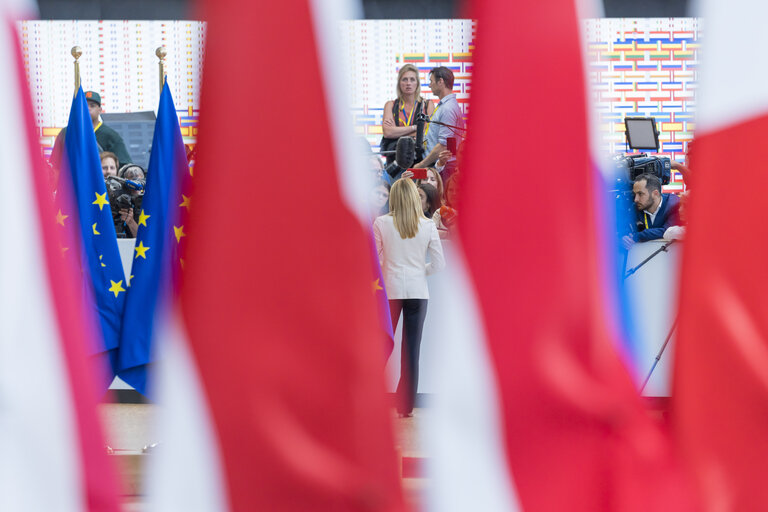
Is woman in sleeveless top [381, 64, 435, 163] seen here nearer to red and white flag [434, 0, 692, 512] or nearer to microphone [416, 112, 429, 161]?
microphone [416, 112, 429, 161]

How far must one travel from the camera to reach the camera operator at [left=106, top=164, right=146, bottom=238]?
6.28 meters

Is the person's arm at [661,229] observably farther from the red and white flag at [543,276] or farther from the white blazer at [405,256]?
the red and white flag at [543,276]

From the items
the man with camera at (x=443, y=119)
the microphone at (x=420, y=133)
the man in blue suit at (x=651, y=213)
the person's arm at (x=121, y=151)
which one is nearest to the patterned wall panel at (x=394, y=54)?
the microphone at (x=420, y=133)

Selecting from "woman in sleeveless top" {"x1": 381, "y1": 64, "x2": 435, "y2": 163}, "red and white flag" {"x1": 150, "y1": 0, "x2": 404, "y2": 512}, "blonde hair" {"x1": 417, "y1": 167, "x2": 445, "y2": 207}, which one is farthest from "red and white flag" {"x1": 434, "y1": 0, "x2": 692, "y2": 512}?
"woman in sleeveless top" {"x1": 381, "y1": 64, "x2": 435, "y2": 163}

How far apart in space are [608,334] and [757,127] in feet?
0.91

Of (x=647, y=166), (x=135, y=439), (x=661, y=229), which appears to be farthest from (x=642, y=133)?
(x=135, y=439)

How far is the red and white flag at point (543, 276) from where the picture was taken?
1.13 meters

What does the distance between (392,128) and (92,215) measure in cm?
226

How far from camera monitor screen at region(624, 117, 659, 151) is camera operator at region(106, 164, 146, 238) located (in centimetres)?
287

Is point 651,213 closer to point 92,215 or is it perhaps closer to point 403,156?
point 403,156

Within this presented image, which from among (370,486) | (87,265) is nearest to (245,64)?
(370,486)

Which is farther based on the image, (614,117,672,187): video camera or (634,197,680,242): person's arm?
(614,117,672,187): video camera

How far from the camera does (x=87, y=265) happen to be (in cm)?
518

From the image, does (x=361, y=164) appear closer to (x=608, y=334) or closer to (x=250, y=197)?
(x=250, y=197)
